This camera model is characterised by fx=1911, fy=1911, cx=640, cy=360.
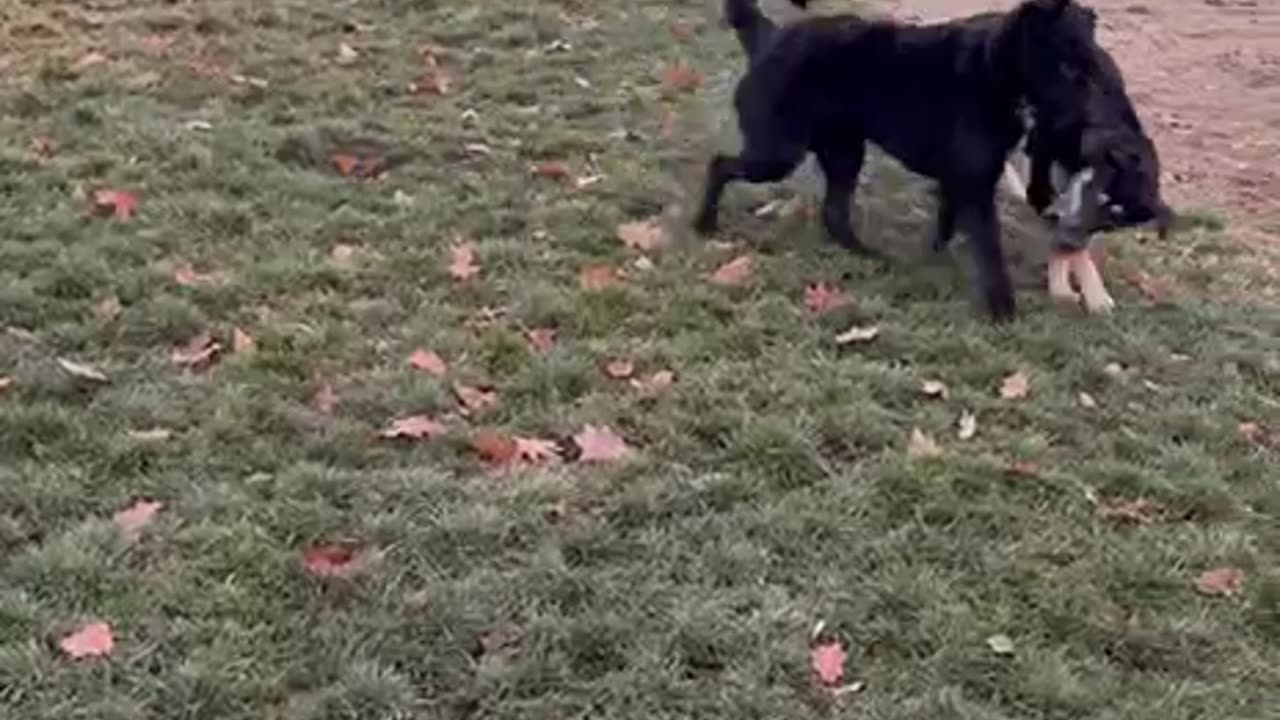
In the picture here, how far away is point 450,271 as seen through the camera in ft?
19.8

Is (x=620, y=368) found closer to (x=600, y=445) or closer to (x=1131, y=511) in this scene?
(x=600, y=445)

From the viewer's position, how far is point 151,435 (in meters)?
4.73

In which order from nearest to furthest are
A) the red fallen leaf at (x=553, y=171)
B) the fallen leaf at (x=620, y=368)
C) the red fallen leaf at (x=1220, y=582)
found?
the red fallen leaf at (x=1220, y=582), the fallen leaf at (x=620, y=368), the red fallen leaf at (x=553, y=171)

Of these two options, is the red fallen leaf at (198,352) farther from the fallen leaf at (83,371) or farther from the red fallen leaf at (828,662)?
the red fallen leaf at (828,662)

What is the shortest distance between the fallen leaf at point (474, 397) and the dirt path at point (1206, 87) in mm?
3252

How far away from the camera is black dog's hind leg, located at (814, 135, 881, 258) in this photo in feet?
21.2

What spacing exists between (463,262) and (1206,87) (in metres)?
4.66

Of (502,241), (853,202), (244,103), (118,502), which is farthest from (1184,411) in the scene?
(244,103)

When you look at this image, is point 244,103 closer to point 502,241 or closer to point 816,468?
point 502,241

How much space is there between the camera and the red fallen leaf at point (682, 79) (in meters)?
8.52

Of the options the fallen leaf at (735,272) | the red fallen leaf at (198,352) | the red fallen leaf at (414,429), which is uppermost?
the red fallen leaf at (414,429)

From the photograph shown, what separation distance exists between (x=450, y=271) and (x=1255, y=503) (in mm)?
2579

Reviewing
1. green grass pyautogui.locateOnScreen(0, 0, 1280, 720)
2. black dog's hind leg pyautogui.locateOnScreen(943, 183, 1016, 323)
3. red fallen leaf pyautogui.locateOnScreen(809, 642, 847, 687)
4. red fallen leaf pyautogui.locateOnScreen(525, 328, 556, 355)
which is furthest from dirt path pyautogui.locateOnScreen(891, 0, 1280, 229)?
red fallen leaf pyautogui.locateOnScreen(809, 642, 847, 687)

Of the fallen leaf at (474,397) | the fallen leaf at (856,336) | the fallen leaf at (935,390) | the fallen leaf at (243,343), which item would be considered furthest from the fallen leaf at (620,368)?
the fallen leaf at (243,343)
